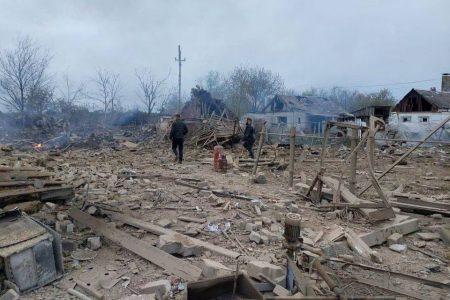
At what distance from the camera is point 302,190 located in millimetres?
8445

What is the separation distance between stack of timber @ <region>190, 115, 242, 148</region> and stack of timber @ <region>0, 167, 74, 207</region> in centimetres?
1316

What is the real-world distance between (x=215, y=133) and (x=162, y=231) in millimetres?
15173

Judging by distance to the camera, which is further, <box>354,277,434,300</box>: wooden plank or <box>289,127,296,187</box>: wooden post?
<box>289,127,296,187</box>: wooden post

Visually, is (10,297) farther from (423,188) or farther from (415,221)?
(423,188)

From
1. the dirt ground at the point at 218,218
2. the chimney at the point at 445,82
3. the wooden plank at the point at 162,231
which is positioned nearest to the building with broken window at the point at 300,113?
the chimney at the point at 445,82

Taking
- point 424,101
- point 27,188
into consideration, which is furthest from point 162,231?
→ point 424,101

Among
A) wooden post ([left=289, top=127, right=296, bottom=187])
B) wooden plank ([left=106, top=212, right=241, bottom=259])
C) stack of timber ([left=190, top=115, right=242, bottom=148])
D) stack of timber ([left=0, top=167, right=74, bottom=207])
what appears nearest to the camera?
wooden plank ([left=106, top=212, right=241, bottom=259])

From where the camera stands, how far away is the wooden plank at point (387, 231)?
5176 millimetres

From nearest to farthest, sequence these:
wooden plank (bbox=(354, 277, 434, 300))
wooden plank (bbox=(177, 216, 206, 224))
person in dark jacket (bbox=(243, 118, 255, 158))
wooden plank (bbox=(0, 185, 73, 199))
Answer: wooden plank (bbox=(354, 277, 434, 300)) < wooden plank (bbox=(0, 185, 73, 199)) < wooden plank (bbox=(177, 216, 206, 224)) < person in dark jacket (bbox=(243, 118, 255, 158))

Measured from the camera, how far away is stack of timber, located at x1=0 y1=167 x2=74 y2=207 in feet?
19.0

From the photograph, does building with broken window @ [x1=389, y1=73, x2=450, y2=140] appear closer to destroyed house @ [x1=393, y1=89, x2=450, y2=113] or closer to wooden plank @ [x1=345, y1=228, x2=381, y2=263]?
destroyed house @ [x1=393, y1=89, x2=450, y2=113]

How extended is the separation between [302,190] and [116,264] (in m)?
5.19

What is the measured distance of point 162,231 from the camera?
17.5ft

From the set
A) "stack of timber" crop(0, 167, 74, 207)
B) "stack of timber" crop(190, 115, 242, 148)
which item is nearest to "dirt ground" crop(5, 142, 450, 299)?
"stack of timber" crop(0, 167, 74, 207)
